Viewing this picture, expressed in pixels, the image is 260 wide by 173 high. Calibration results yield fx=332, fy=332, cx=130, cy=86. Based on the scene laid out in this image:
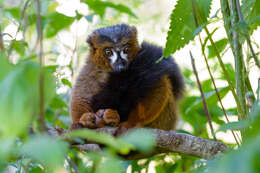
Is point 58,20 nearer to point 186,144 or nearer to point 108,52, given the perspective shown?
point 108,52

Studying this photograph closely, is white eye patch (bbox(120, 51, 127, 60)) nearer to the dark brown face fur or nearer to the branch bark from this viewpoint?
the dark brown face fur

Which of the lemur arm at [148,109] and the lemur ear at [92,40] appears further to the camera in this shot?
the lemur ear at [92,40]

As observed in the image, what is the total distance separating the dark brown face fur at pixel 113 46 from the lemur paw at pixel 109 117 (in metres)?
0.61

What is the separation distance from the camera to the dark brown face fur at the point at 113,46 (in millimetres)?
3697

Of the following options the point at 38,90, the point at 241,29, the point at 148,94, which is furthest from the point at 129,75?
the point at 38,90

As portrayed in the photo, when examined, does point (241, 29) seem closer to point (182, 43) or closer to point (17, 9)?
point (182, 43)

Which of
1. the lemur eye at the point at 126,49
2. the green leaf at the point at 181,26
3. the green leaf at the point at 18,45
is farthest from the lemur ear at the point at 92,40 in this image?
the green leaf at the point at 181,26

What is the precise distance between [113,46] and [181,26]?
1.84 meters

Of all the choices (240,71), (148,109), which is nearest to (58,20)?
Answer: (148,109)

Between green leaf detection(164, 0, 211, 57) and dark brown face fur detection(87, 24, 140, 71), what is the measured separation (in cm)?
158

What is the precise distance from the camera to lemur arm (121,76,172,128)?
3111 millimetres

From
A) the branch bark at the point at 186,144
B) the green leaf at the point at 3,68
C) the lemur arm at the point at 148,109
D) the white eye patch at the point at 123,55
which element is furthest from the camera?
the white eye patch at the point at 123,55

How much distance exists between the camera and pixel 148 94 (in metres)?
3.11

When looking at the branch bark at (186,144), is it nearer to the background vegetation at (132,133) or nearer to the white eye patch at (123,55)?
the background vegetation at (132,133)
